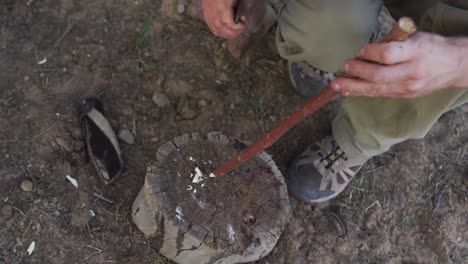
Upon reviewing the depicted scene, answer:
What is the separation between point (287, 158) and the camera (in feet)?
7.63

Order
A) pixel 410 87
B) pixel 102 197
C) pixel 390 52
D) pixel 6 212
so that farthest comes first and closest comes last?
pixel 102 197 < pixel 6 212 < pixel 410 87 < pixel 390 52

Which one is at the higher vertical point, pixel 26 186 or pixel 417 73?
pixel 417 73

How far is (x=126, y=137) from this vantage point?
220 centimetres

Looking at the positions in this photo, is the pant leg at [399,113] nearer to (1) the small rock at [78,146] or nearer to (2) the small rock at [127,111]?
(2) the small rock at [127,111]

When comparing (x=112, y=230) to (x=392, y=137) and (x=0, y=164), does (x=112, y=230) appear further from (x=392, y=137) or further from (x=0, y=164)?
(x=392, y=137)

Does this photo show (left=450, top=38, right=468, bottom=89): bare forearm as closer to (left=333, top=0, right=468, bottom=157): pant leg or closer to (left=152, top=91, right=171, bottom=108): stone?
(left=333, top=0, right=468, bottom=157): pant leg

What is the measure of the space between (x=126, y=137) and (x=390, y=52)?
130 cm

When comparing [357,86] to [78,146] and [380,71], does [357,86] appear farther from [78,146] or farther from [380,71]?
[78,146]

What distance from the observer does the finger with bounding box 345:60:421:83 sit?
1.18 m

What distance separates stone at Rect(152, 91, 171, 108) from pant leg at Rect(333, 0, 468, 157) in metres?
0.67

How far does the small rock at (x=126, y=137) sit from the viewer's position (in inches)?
86.4

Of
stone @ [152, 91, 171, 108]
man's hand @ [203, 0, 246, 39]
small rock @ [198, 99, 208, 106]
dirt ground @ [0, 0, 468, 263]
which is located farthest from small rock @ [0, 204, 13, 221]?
man's hand @ [203, 0, 246, 39]

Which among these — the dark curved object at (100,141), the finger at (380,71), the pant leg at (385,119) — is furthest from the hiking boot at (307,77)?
the finger at (380,71)

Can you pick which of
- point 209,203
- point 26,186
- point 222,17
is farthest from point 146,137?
point 222,17
